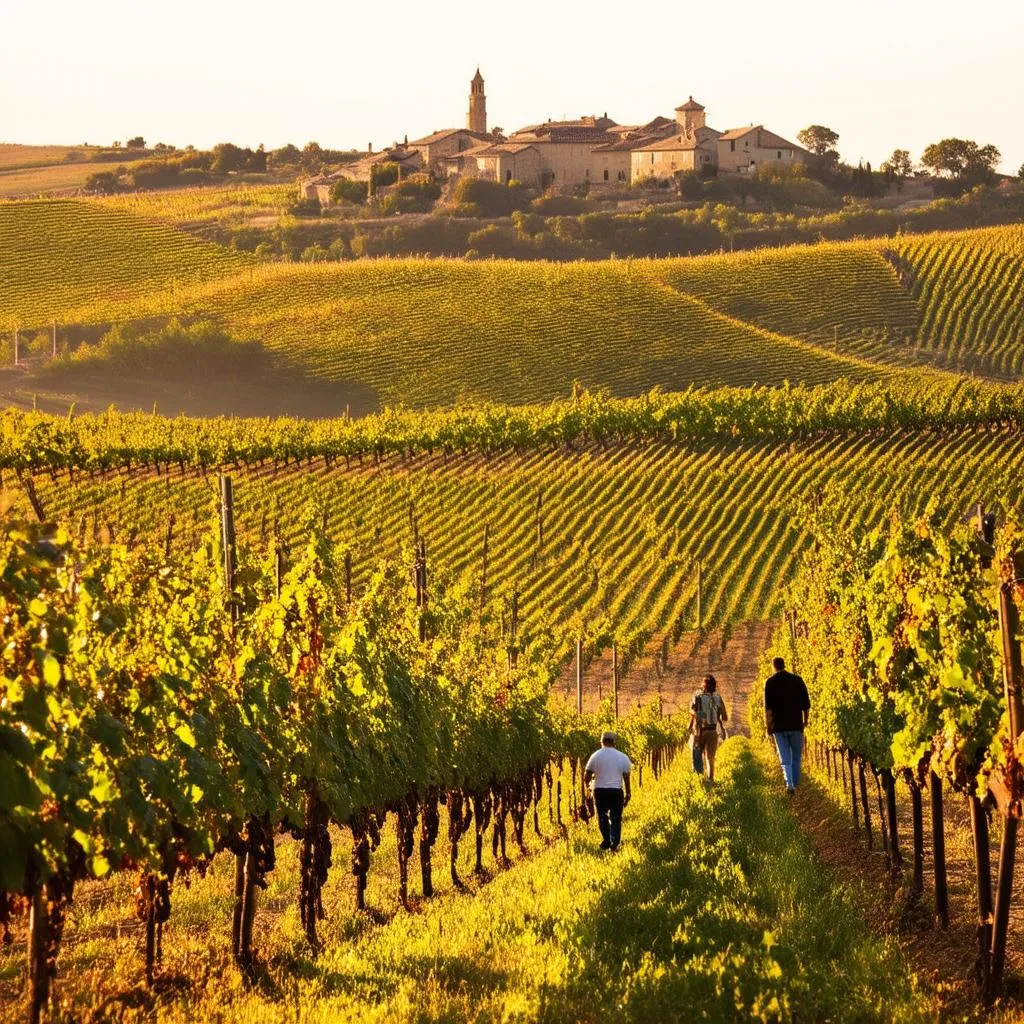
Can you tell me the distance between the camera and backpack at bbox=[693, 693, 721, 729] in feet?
58.5

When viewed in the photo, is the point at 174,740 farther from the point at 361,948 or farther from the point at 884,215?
the point at 884,215

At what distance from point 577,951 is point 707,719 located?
879 centimetres

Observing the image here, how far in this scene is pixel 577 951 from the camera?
9.38 meters

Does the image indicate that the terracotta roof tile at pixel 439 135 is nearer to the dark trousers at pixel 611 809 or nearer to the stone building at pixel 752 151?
the stone building at pixel 752 151

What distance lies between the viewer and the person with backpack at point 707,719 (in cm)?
1783

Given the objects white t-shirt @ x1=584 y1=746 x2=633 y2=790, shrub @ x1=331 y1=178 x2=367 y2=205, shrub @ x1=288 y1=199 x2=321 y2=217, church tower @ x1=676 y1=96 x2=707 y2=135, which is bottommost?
white t-shirt @ x1=584 y1=746 x2=633 y2=790

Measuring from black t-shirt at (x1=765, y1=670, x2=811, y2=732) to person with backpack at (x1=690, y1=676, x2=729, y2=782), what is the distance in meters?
1.72

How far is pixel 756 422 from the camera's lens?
60.7 metres

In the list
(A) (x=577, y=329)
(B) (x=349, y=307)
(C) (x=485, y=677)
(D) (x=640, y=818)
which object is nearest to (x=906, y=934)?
(D) (x=640, y=818)

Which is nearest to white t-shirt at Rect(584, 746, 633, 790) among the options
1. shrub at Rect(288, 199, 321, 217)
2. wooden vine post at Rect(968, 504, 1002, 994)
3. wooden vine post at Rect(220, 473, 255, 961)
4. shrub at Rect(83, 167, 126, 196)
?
wooden vine post at Rect(220, 473, 255, 961)

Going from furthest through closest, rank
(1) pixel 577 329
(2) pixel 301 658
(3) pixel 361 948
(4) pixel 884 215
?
(4) pixel 884 215 → (1) pixel 577 329 → (2) pixel 301 658 → (3) pixel 361 948

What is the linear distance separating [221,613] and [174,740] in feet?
5.18

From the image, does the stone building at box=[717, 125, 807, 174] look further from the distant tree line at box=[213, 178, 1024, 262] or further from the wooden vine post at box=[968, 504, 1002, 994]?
the wooden vine post at box=[968, 504, 1002, 994]

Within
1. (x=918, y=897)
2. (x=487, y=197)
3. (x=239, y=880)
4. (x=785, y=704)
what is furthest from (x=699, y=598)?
(x=487, y=197)
